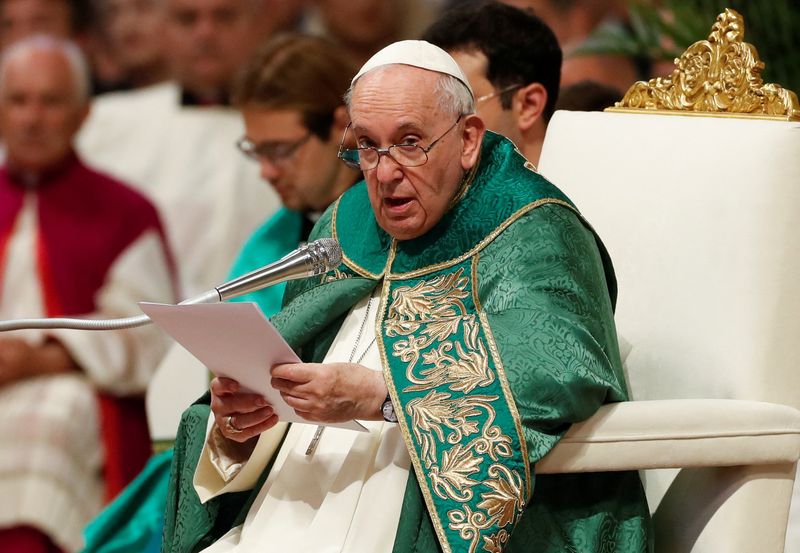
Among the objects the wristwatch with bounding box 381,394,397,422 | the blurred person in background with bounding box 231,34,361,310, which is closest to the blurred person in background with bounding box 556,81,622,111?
the blurred person in background with bounding box 231,34,361,310

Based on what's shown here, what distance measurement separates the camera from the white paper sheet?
2.20 meters

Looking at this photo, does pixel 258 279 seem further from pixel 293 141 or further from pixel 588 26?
pixel 588 26

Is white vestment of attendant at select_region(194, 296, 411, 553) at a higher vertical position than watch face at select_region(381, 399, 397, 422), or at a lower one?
lower

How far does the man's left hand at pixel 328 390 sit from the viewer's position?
229 centimetres

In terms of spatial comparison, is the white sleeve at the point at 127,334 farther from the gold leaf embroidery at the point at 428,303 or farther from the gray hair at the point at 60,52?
the gold leaf embroidery at the point at 428,303

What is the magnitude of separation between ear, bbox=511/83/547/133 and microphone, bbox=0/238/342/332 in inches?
47.9

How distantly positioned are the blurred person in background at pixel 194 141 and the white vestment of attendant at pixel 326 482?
3399 millimetres

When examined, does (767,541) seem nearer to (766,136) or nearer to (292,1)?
(766,136)

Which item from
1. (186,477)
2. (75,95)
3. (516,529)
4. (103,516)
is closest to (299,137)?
(103,516)

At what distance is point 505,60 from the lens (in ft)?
11.2

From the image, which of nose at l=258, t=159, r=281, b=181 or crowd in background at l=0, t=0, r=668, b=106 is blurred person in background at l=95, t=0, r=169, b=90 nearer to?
crowd in background at l=0, t=0, r=668, b=106

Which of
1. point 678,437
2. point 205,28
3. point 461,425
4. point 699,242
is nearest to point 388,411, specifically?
point 461,425

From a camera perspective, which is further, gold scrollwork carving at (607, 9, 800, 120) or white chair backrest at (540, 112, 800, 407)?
gold scrollwork carving at (607, 9, 800, 120)

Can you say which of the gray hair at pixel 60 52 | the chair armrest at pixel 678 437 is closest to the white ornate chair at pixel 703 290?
the chair armrest at pixel 678 437
